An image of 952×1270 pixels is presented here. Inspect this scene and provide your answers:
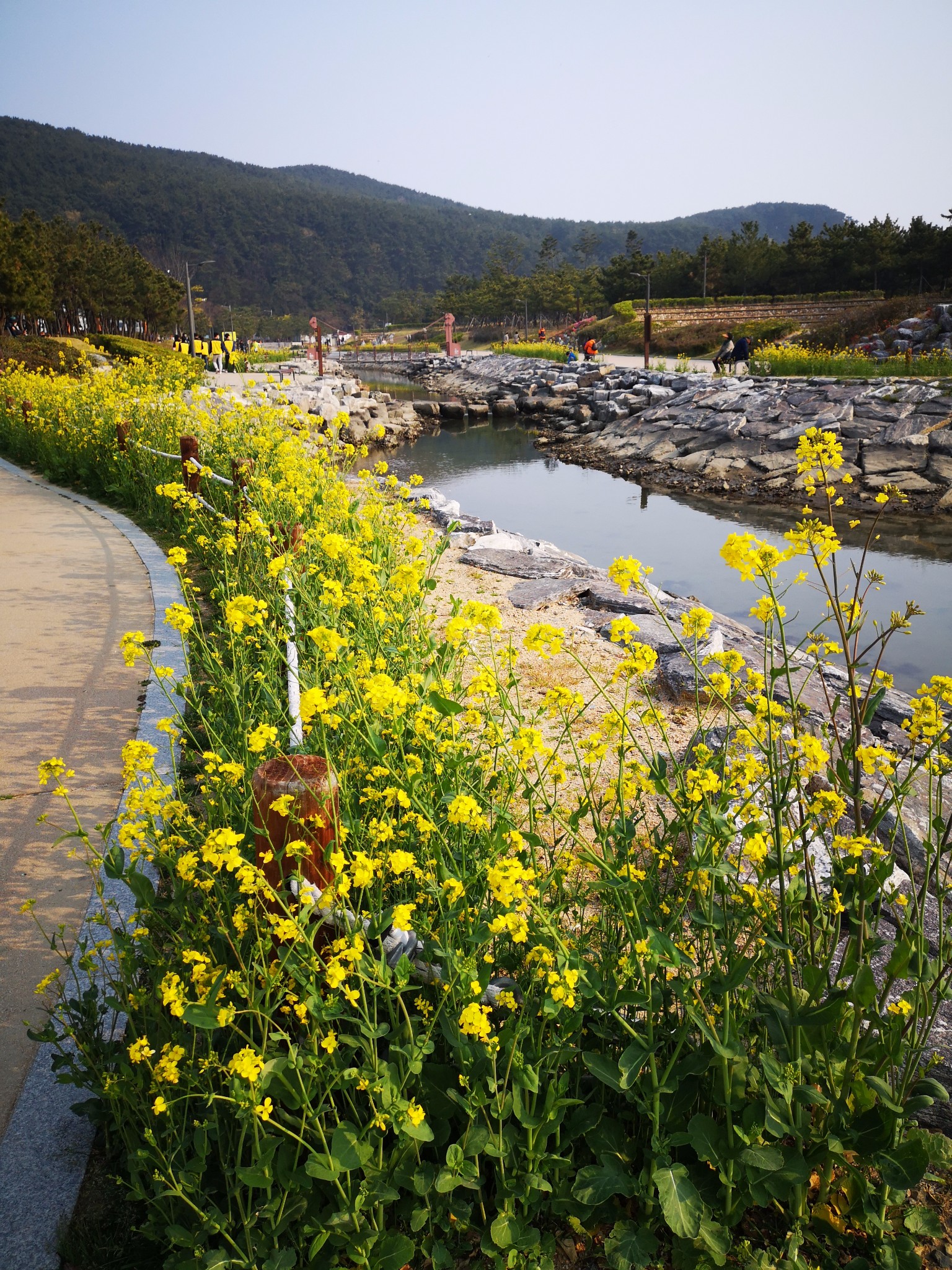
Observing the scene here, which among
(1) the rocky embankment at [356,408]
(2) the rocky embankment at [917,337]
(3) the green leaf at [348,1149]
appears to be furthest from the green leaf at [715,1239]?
(2) the rocky embankment at [917,337]

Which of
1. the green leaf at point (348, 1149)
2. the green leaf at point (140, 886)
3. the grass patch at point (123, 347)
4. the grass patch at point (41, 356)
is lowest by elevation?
the green leaf at point (348, 1149)

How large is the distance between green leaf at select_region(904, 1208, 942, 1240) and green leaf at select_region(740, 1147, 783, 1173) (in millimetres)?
339

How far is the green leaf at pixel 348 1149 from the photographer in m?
1.64

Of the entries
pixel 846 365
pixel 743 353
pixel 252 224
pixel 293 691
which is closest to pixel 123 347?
pixel 743 353

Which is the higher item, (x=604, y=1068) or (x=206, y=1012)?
(x=206, y=1012)

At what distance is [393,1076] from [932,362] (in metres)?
21.3

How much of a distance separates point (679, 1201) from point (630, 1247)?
0.53ft

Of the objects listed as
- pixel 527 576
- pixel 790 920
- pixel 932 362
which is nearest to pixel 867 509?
Answer: pixel 932 362

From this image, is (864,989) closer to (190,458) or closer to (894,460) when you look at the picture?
(190,458)

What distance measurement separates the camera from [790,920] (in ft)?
6.94

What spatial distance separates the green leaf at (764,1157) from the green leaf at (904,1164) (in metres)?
0.20

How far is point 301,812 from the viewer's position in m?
2.13

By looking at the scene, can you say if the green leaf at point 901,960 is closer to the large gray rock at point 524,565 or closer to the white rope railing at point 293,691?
the white rope railing at point 293,691

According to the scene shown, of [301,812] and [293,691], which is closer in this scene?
[301,812]
